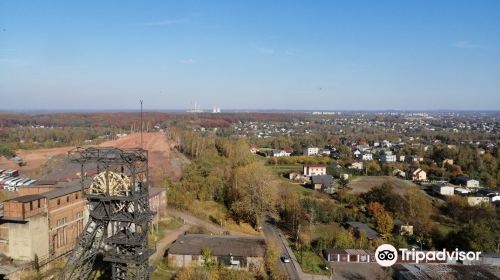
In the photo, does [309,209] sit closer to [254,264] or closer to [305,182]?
[254,264]

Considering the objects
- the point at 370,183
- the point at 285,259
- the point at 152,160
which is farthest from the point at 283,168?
the point at 285,259

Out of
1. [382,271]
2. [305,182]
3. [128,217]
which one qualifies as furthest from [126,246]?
[305,182]

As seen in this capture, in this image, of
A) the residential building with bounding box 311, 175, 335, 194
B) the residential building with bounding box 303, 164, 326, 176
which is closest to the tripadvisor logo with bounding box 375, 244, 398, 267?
the residential building with bounding box 311, 175, 335, 194

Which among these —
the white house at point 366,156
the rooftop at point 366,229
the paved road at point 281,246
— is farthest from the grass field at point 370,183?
the paved road at point 281,246

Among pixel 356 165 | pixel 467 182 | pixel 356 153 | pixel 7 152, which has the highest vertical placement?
pixel 7 152

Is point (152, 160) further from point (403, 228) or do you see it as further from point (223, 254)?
point (403, 228)

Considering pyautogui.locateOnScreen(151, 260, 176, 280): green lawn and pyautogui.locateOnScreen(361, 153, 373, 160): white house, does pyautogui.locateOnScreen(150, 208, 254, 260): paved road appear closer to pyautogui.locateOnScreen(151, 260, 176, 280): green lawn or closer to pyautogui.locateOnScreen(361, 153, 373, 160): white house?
pyautogui.locateOnScreen(151, 260, 176, 280): green lawn

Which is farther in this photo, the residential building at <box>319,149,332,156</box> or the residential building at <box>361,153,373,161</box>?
the residential building at <box>319,149,332,156</box>

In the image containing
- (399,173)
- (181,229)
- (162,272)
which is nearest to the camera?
(162,272)
